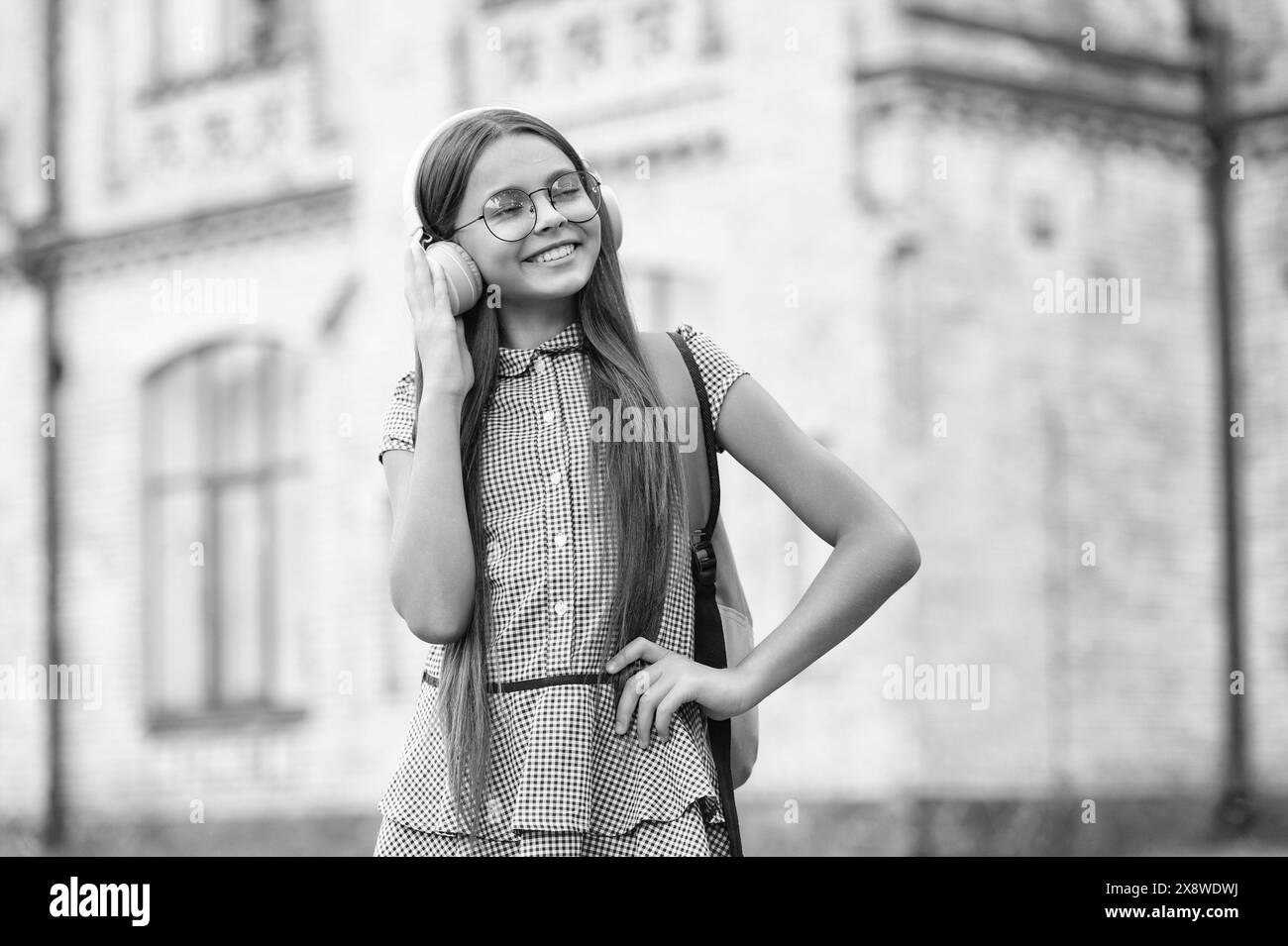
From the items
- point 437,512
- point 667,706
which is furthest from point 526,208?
point 667,706

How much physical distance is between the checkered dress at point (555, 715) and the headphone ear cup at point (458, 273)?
0.16m

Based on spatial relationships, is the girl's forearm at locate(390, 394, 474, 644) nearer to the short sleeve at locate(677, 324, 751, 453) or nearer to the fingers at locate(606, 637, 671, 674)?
the fingers at locate(606, 637, 671, 674)

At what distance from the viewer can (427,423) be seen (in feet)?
7.63

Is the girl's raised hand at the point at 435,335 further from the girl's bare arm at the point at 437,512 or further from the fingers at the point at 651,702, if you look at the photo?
the fingers at the point at 651,702

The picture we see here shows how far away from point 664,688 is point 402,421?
50 cm

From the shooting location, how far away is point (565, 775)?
87.4 inches

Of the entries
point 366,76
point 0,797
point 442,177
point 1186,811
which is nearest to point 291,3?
point 366,76

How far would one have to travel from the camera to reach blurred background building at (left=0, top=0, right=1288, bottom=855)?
33.4ft

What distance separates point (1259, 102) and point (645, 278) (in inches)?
144

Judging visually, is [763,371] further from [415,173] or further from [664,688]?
[664,688]

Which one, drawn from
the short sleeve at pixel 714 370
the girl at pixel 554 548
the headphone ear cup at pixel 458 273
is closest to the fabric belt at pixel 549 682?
the girl at pixel 554 548

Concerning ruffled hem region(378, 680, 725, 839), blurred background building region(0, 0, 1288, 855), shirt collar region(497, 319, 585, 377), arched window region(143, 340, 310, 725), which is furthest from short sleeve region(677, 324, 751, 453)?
arched window region(143, 340, 310, 725)

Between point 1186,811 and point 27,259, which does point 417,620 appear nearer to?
point 1186,811

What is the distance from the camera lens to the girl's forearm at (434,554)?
7.45 feet
